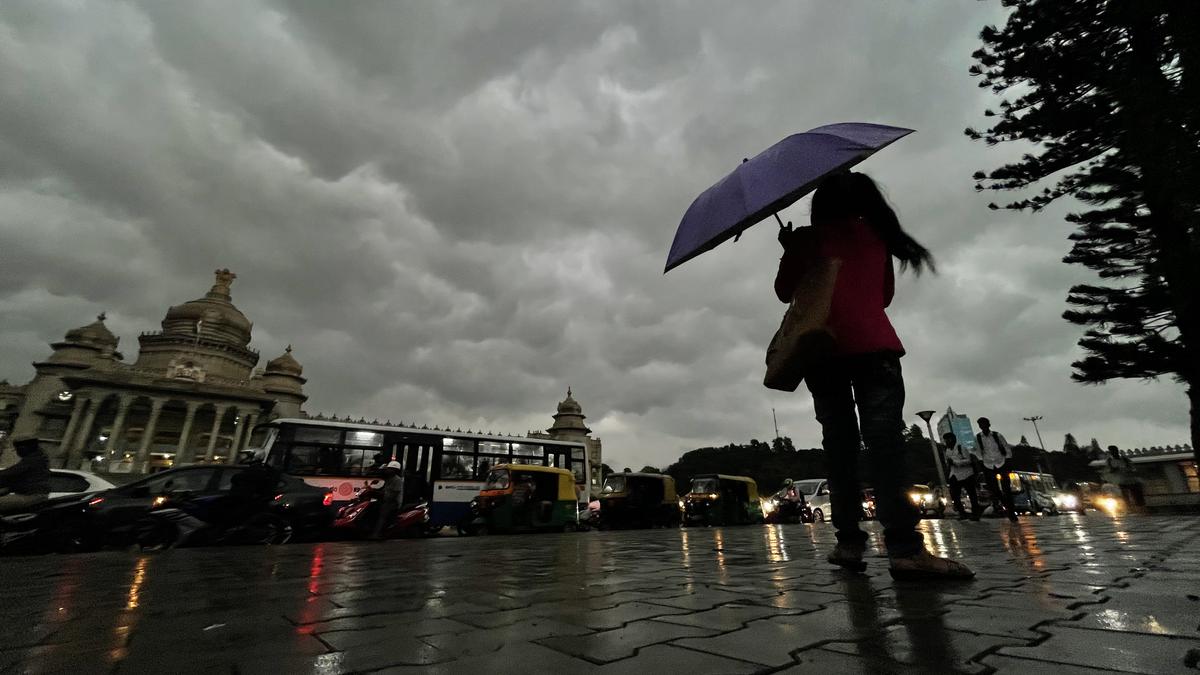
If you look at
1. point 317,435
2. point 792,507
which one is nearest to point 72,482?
point 317,435

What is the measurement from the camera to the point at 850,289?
2879 millimetres

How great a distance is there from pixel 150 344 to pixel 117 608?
82218 millimetres

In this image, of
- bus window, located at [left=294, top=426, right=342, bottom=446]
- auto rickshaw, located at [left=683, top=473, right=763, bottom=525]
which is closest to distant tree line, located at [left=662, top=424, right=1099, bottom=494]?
auto rickshaw, located at [left=683, top=473, right=763, bottom=525]

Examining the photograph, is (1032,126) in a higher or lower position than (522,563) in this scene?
higher

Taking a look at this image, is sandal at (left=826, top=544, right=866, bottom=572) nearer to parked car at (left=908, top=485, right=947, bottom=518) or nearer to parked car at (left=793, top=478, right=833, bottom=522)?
parked car at (left=793, top=478, right=833, bottom=522)

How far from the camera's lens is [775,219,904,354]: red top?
281cm

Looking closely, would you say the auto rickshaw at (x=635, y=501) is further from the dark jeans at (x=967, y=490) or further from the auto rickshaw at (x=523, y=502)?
the dark jeans at (x=967, y=490)

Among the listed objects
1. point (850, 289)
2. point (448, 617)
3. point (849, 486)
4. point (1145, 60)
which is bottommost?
point (448, 617)

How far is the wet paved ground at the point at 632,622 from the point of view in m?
1.29

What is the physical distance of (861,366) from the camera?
292 cm

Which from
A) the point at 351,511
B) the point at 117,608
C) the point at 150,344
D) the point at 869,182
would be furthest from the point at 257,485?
the point at 150,344

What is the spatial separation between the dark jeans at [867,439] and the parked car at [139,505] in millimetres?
9778

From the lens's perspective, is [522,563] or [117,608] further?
[522,563]

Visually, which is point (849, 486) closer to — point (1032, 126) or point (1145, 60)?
point (1145, 60)
